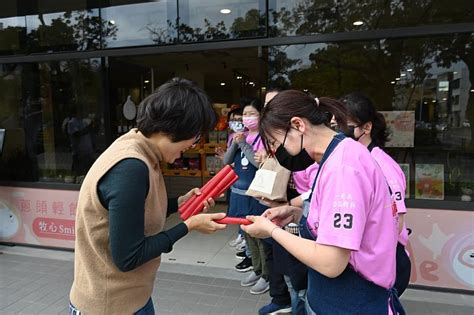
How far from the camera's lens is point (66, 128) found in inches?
208

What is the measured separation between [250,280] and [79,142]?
314 cm

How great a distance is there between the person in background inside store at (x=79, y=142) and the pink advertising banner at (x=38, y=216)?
0.48 metres

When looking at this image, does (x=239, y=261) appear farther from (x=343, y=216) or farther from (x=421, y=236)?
(x=343, y=216)

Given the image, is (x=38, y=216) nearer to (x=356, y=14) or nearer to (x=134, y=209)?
(x=134, y=209)

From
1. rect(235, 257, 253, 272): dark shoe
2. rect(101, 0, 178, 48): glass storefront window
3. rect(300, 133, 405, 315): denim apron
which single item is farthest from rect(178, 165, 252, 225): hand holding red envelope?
rect(101, 0, 178, 48): glass storefront window

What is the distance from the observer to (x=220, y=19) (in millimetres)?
4539

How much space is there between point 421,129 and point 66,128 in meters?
4.59

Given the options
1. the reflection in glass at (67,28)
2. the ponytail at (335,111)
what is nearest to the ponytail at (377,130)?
the ponytail at (335,111)

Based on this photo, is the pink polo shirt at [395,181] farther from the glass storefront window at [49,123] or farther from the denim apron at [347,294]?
the glass storefront window at [49,123]

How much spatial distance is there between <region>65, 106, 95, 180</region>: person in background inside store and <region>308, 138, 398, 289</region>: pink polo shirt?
4521mm

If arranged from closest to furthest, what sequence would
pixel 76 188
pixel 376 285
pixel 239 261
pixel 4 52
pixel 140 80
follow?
pixel 376 285, pixel 239 261, pixel 76 188, pixel 4 52, pixel 140 80

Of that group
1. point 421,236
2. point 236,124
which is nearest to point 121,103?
point 236,124

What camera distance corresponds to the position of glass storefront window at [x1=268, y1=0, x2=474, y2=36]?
378 cm

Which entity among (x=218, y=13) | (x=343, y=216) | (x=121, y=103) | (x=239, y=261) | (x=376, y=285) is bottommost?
(x=239, y=261)
